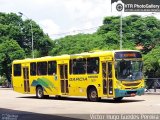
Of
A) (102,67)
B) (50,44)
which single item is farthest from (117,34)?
(102,67)

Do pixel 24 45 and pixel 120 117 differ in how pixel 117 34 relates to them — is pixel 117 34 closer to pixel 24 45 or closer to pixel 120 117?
pixel 24 45

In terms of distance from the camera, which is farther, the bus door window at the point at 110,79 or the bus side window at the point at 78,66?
the bus side window at the point at 78,66

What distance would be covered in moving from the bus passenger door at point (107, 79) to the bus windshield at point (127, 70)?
1.72ft

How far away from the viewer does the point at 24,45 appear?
237 feet

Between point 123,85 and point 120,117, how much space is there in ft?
27.3

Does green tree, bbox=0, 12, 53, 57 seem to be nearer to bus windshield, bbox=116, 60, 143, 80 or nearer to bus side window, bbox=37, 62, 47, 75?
bus side window, bbox=37, 62, 47, 75

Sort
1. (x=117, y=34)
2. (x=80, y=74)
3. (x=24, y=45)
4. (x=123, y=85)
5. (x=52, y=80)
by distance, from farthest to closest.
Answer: (x=24, y=45), (x=117, y=34), (x=52, y=80), (x=80, y=74), (x=123, y=85)

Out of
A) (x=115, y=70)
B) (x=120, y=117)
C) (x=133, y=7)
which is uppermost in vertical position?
(x=133, y=7)

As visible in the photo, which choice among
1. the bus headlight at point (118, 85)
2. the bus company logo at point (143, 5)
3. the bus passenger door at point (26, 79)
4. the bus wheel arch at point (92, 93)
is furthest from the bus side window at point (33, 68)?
the bus company logo at point (143, 5)

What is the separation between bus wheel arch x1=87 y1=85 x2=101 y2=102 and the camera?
84.9 ft

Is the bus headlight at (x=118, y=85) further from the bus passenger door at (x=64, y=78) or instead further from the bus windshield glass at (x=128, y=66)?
the bus passenger door at (x=64, y=78)

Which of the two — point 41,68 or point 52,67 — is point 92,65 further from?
point 41,68

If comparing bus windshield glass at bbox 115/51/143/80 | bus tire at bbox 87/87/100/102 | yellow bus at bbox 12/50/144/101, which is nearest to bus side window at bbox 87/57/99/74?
yellow bus at bbox 12/50/144/101

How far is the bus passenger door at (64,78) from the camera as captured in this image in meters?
28.5
